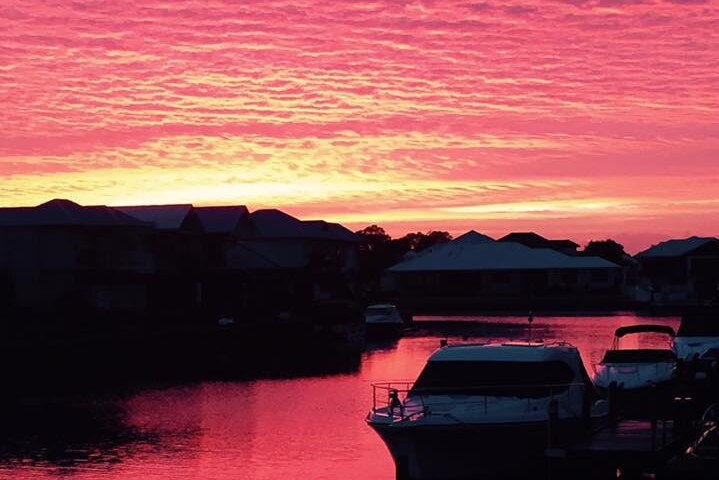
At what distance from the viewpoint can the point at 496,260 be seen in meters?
139

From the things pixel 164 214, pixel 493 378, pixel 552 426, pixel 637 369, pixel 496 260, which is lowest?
pixel 552 426

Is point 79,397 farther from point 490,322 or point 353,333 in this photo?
point 490,322

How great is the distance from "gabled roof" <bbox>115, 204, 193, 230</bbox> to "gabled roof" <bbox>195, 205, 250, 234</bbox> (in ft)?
27.4

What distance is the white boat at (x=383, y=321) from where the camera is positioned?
84750 millimetres

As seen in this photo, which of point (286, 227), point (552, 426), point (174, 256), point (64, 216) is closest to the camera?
point (552, 426)

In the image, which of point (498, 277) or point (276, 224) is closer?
point (276, 224)

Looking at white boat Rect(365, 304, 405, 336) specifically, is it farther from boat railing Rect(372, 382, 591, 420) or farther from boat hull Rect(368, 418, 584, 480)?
boat hull Rect(368, 418, 584, 480)

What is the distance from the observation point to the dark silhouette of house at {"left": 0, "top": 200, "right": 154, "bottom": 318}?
78500 mm

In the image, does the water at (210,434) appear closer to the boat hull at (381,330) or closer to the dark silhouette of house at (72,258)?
the boat hull at (381,330)

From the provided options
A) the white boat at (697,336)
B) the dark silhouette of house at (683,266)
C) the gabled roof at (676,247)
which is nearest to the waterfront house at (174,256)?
the white boat at (697,336)

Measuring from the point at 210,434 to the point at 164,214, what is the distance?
55723 millimetres

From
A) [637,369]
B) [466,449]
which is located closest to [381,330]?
[637,369]

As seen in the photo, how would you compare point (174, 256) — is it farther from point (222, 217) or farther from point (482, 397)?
point (482, 397)

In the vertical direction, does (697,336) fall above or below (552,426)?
above
